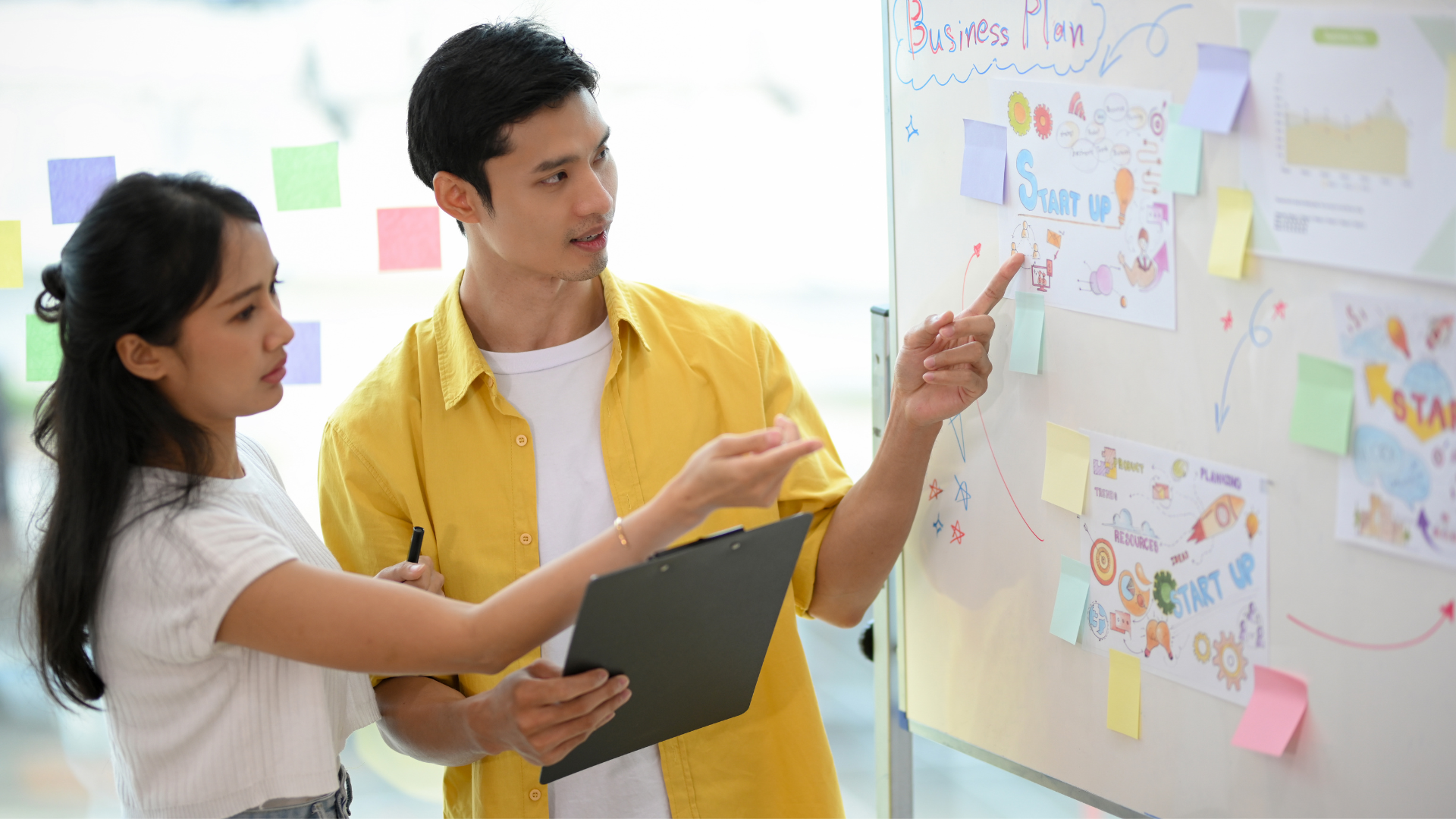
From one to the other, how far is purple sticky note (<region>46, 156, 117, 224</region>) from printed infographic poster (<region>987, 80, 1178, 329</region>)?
58.6 inches

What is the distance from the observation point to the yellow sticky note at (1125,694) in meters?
1.24

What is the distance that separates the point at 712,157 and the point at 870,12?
0.45 meters

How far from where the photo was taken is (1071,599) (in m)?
1.30

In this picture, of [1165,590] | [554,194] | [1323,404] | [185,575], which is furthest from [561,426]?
[1323,404]

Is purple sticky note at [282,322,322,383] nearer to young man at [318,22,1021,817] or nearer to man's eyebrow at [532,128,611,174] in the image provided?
young man at [318,22,1021,817]

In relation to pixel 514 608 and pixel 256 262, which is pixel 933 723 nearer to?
pixel 514 608

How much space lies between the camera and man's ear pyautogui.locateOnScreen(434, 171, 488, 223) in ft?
4.59

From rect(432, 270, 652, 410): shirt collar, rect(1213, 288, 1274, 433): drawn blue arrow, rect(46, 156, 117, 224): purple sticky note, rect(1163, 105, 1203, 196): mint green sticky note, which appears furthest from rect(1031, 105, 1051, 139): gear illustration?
rect(46, 156, 117, 224): purple sticky note

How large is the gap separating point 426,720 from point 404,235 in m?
1.03

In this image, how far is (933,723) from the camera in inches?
61.0

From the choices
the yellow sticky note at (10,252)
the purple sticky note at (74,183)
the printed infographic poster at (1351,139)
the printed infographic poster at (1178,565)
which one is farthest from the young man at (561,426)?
the yellow sticky note at (10,252)

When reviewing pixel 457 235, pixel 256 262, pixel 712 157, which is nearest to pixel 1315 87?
pixel 256 262

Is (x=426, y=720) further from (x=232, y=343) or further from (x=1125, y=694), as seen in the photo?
(x=1125, y=694)

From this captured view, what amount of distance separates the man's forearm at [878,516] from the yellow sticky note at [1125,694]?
28cm
